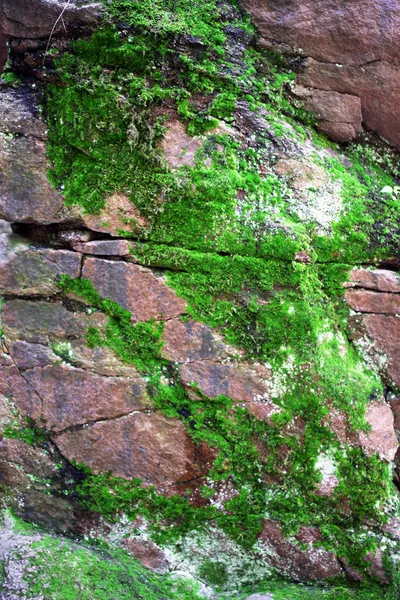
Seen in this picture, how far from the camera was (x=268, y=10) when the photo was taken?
162 inches

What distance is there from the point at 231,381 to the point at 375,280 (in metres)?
1.33

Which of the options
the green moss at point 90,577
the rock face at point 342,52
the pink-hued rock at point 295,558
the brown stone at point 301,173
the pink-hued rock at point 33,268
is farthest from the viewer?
the rock face at point 342,52

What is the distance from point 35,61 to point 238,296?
2.35 metres

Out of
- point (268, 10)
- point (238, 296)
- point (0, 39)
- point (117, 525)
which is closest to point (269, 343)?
point (238, 296)

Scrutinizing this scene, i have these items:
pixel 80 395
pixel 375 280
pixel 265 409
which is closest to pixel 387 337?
pixel 375 280

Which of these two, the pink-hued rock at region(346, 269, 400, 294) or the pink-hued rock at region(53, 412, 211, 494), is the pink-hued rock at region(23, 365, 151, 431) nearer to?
the pink-hued rock at region(53, 412, 211, 494)

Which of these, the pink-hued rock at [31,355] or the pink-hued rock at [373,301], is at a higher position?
the pink-hued rock at [373,301]

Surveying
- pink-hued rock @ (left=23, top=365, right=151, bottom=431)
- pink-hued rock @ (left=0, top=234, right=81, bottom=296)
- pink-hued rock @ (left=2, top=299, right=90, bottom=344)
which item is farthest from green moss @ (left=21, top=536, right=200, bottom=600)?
pink-hued rock @ (left=0, top=234, right=81, bottom=296)

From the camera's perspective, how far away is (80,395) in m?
3.74

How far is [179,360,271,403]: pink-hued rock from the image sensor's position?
364cm

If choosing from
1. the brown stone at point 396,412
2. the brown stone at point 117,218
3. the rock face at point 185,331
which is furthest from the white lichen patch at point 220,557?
the brown stone at point 117,218

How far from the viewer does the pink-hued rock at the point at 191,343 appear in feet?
12.0

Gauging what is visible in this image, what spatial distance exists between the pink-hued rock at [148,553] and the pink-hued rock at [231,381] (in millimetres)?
1186

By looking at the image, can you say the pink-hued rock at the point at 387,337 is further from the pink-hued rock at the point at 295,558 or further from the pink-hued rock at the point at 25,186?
the pink-hued rock at the point at 25,186
